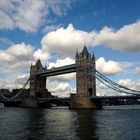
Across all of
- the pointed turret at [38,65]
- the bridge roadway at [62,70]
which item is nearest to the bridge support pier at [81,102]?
the bridge roadway at [62,70]

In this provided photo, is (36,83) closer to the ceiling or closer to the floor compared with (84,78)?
closer to the ceiling

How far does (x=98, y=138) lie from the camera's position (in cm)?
3506

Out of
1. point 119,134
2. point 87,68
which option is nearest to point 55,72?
point 87,68

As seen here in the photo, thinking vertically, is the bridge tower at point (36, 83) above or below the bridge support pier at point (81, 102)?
above

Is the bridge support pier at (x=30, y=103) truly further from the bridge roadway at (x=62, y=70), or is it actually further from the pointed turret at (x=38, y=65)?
the pointed turret at (x=38, y=65)

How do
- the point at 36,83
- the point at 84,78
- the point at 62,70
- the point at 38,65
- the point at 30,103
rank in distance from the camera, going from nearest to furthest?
1. the point at 84,78
2. the point at 62,70
3. the point at 30,103
4. the point at 36,83
5. the point at 38,65

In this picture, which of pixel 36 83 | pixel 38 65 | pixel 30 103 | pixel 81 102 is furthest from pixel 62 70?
pixel 38 65

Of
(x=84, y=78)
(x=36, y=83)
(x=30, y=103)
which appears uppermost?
(x=36, y=83)

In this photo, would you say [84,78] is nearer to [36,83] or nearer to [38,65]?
[36,83]

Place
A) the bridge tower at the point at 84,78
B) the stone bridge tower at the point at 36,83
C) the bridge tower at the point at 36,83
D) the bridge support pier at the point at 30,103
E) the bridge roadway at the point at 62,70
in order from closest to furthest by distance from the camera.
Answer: the bridge tower at the point at 84,78
the bridge roadway at the point at 62,70
the bridge support pier at the point at 30,103
the bridge tower at the point at 36,83
the stone bridge tower at the point at 36,83

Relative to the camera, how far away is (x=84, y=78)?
138 m

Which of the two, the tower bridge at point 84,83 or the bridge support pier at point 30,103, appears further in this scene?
the bridge support pier at point 30,103

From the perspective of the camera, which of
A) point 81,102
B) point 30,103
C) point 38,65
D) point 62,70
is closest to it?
point 81,102

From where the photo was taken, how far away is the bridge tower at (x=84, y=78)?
132750mm
